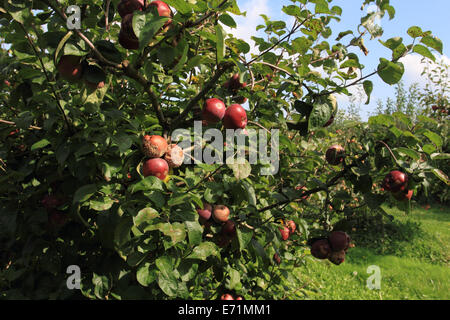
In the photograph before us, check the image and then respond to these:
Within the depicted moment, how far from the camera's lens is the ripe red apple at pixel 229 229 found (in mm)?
1509

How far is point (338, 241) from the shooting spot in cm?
158

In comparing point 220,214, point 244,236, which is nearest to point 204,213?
point 220,214

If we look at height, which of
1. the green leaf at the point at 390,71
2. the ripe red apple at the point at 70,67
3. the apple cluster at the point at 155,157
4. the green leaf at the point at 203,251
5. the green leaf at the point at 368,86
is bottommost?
the green leaf at the point at 203,251

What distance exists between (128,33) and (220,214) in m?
0.87

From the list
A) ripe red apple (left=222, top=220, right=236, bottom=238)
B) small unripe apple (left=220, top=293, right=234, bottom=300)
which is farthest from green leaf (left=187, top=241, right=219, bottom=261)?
small unripe apple (left=220, top=293, right=234, bottom=300)

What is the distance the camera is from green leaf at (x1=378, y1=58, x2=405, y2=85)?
3.73 feet

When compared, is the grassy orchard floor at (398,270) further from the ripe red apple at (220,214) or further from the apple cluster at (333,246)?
the ripe red apple at (220,214)

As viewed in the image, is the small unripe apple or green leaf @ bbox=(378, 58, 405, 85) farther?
the small unripe apple

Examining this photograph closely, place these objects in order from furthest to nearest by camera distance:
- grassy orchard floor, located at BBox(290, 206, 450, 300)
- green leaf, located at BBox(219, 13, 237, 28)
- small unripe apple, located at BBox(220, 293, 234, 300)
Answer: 1. grassy orchard floor, located at BBox(290, 206, 450, 300)
2. small unripe apple, located at BBox(220, 293, 234, 300)
3. green leaf, located at BBox(219, 13, 237, 28)

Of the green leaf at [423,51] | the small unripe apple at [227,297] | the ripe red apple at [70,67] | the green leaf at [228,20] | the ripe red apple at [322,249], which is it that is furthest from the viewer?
the small unripe apple at [227,297]

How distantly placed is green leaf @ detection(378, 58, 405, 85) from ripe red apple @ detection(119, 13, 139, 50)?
0.90 m

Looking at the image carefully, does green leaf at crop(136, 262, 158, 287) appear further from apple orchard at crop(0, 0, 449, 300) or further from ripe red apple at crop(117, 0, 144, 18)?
ripe red apple at crop(117, 0, 144, 18)

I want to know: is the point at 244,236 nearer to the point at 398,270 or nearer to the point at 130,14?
the point at 130,14

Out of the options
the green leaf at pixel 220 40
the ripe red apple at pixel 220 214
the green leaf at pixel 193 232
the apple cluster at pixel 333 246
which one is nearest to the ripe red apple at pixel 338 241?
the apple cluster at pixel 333 246
